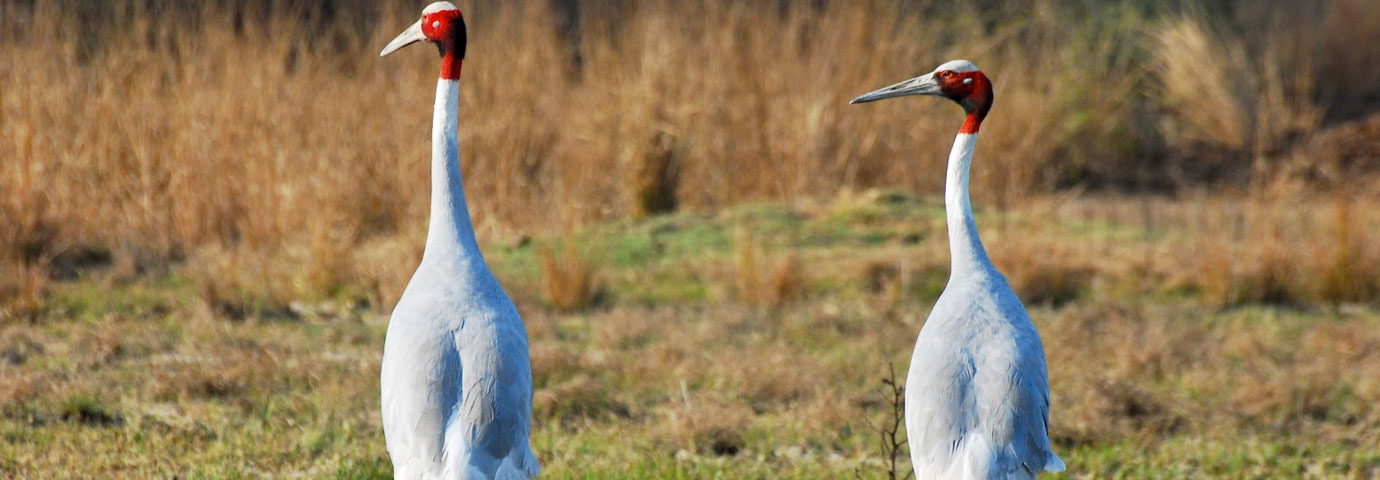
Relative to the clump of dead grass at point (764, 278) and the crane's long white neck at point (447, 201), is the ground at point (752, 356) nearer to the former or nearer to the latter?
the clump of dead grass at point (764, 278)

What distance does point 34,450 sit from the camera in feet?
16.3

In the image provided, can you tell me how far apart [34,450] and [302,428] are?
85cm

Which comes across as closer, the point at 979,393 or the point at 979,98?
the point at 979,393

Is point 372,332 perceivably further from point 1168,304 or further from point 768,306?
point 1168,304

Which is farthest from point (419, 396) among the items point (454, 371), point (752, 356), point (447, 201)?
point (752, 356)

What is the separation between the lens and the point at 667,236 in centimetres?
949

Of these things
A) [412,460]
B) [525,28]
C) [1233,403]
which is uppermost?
[525,28]

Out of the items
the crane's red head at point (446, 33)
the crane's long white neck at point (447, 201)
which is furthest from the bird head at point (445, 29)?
the crane's long white neck at point (447, 201)

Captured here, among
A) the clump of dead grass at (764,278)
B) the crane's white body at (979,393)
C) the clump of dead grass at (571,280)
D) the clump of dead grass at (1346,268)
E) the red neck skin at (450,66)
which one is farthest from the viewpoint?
the clump of dead grass at (1346,268)

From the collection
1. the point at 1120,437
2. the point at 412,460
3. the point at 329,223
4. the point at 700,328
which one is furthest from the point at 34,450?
the point at 329,223

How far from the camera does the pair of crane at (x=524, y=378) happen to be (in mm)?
3592

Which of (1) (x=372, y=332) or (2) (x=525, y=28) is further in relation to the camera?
(2) (x=525, y=28)

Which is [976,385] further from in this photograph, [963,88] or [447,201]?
[447,201]

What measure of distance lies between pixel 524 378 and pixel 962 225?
44.1 inches
